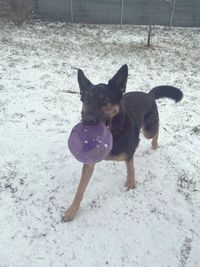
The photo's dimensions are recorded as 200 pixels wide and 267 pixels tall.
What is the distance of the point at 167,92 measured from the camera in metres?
6.28

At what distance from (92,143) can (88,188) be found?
1.28 meters

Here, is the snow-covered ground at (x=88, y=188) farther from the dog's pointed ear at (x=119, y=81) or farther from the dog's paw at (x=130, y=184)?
the dog's pointed ear at (x=119, y=81)

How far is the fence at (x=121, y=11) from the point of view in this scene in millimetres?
14922

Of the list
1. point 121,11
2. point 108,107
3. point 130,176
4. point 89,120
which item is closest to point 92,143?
point 89,120

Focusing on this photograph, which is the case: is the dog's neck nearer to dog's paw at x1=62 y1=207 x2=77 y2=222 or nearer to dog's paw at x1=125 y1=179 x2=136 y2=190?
dog's paw at x1=125 y1=179 x2=136 y2=190

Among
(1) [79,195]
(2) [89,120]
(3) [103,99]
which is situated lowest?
(1) [79,195]

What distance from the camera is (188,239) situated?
4.49m

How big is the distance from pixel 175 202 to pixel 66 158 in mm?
1955

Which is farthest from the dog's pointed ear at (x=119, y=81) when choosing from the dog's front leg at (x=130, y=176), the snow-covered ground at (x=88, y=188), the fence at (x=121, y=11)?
the fence at (x=121, y=11)

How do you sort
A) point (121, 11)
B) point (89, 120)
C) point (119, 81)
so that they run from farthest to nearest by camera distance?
point (121, 11) < point (119, 81) < point (89, 120)

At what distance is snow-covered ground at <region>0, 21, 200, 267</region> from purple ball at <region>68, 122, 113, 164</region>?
3.30 feet

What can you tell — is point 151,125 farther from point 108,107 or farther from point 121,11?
point 121,11

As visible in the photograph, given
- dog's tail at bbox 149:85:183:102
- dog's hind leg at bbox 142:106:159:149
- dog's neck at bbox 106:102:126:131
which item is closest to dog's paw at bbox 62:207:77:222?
dog's neck at bbox 106:102:126:131

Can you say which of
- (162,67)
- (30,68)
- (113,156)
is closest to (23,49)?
(30,68)
